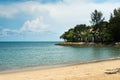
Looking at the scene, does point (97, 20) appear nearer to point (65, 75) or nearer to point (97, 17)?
point (97, 17)

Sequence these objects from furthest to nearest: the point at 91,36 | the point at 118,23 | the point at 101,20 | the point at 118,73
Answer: the point at 91,36 → the point at 101,20 → the point at 118,23 → the point at 118,73

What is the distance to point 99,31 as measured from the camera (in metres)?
118

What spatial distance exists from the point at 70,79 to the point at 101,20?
10380 centimetres

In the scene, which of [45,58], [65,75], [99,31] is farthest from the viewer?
[99,31]

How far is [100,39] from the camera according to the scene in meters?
121

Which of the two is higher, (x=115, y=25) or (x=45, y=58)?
(x=115, y=25)

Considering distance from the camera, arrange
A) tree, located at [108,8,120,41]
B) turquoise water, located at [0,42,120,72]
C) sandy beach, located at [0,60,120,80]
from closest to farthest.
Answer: sandy beach, located at [0,60,120,80]
turquoise water, located at [0,42,120,72]
tree, located at [108,8,120,41]

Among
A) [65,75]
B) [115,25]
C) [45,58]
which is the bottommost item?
[45,58]

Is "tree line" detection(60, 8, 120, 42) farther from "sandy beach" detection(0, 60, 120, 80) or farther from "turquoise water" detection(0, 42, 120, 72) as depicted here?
"sandy beach" detection(0, 60, 120, 80)

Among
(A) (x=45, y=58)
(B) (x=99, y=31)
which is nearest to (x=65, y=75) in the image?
(A) (x=45, y=58)

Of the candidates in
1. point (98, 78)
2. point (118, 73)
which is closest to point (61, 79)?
point (98, 78)

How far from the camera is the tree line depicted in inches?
4190

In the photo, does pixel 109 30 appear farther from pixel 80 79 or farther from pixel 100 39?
pixel 80 79

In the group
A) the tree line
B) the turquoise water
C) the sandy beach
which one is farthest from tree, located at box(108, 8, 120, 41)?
the sandy beach
